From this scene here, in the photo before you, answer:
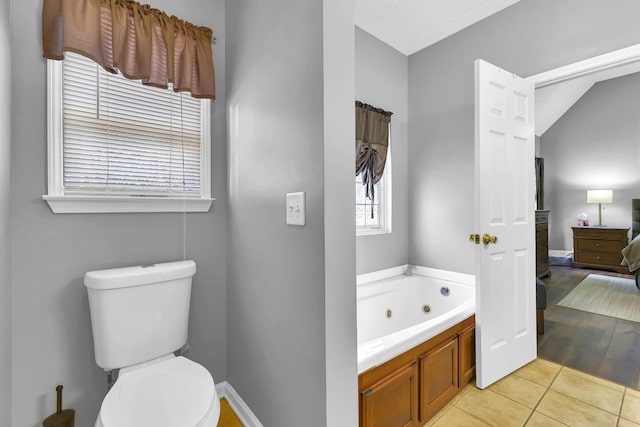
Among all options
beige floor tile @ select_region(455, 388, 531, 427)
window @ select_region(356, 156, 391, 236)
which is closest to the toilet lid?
beige floor tile @ select_region(455, 388, 531, 427)

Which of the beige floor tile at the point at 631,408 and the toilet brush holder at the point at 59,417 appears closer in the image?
the toilet brush holder at the point at 59,417

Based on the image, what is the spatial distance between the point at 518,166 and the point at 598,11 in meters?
1.07

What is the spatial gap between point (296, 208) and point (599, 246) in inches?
239

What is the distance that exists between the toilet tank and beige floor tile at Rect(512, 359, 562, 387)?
7.51 feet

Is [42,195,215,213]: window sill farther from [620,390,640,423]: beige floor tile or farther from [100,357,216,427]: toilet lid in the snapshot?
[620,390,640,423]: beige floor tile

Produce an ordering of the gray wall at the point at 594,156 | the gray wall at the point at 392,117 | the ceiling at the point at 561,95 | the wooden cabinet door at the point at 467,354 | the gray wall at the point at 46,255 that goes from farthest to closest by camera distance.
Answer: the gray wall at the point at 594,156 < the ceiling at the point at 561,95 < the gray wall at the point at 392,117 < the wooden cabinet door at the point at 467,354 < the gray wall at the point at 46,255

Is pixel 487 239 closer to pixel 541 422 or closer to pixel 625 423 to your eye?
pixel 541 422

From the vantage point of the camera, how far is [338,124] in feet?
3.48

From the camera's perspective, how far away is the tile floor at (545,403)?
5.25 feet

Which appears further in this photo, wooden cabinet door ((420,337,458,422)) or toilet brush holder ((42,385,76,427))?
wooden cabinet door ((420,337,458,422))

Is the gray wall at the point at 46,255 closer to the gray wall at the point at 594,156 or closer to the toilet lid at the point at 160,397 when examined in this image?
the toilet lid at the point at 160,397

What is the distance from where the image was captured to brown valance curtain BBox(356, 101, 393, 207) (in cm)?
249

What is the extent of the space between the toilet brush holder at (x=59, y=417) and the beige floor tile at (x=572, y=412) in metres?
2.44

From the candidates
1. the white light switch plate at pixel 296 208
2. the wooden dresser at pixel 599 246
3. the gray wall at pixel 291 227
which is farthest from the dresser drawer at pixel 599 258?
the white light switch plate at pixel 296 208
